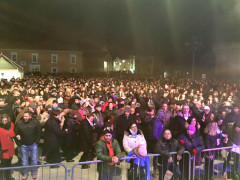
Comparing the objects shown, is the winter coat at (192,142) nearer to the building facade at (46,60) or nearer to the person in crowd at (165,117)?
the person in crowd at (165,117)

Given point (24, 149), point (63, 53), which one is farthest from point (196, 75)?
point (24, 149)

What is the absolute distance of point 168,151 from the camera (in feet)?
18.0

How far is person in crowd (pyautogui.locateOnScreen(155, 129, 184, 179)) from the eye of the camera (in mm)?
5461

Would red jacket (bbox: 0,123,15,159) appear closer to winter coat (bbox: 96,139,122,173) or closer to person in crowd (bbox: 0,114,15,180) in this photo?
person in crowd (bbox: 0,114,15,180)

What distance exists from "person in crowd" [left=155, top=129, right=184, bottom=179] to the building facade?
48.1 meters

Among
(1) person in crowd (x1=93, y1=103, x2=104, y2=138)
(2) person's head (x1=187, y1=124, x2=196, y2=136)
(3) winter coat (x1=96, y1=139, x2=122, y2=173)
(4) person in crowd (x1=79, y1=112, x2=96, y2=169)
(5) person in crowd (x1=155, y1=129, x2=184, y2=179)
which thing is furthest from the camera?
(1) person in crowd (x1=93, y1=103, x2=104, y2=138)

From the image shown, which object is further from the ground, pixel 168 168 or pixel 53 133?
pixel 53 133

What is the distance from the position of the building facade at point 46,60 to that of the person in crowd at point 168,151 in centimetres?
4813

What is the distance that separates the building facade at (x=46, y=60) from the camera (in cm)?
5072

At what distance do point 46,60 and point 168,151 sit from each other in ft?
163

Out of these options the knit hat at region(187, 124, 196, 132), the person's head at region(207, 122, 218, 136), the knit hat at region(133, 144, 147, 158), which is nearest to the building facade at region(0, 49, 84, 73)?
the person's head at region(207, 122, 218, 136)

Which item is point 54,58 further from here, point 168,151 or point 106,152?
point 168,151

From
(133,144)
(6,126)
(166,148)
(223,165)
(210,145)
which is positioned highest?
(6,126)

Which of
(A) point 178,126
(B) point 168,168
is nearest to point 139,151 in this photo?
(B) point 168,168
